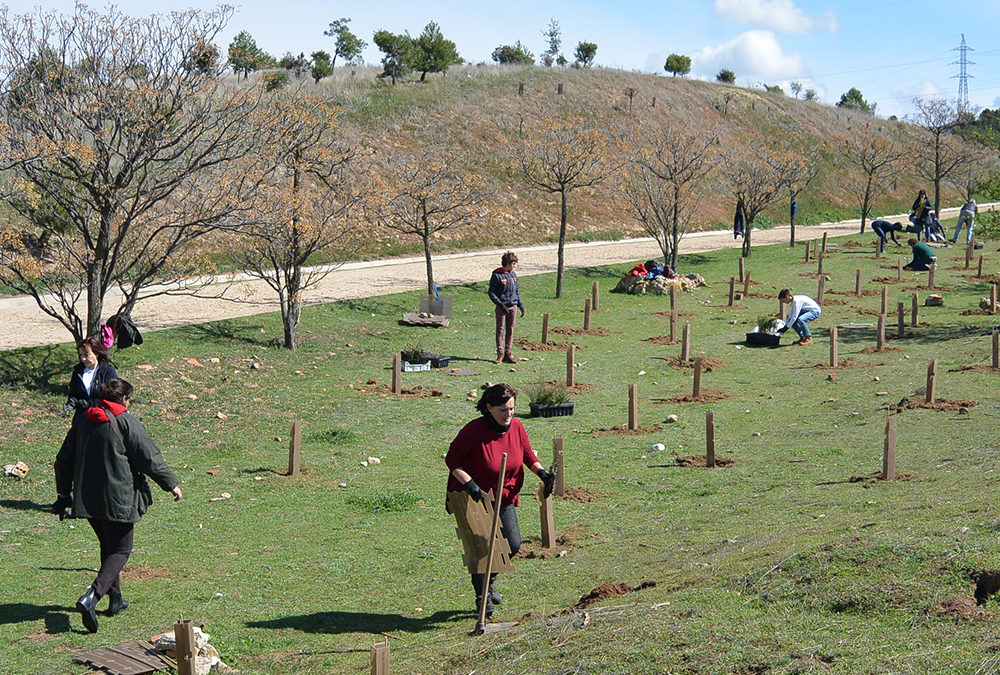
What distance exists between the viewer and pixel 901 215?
Answer: 227 feet

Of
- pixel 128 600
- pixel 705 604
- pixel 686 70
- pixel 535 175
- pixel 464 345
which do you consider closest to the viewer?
pixel 705 604

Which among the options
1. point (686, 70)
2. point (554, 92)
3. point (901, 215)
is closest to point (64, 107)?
point (554, 92)

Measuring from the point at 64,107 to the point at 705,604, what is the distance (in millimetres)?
13438

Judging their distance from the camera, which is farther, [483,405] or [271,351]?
[271,351]

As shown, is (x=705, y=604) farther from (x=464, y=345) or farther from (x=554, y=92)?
(x=554, y=92)

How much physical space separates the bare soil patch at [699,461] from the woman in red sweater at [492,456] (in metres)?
5.59

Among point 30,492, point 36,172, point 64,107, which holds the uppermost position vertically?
point 64,107

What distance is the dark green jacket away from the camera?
8039mm

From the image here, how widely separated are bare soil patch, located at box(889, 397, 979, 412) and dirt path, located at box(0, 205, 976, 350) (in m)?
11.0

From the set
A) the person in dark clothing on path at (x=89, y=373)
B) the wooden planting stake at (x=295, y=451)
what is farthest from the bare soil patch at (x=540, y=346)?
the person in dark clothing on path at (x=89, y=373)

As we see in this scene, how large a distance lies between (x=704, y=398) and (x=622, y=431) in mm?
2719

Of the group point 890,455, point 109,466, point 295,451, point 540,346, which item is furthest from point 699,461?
point 540,346

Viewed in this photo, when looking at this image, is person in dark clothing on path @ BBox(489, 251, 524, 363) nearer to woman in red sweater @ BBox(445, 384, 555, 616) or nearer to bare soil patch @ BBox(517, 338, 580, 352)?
bare soil patch @ BBox(517, 338, 580, 352)

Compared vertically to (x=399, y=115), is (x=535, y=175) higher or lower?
lower
